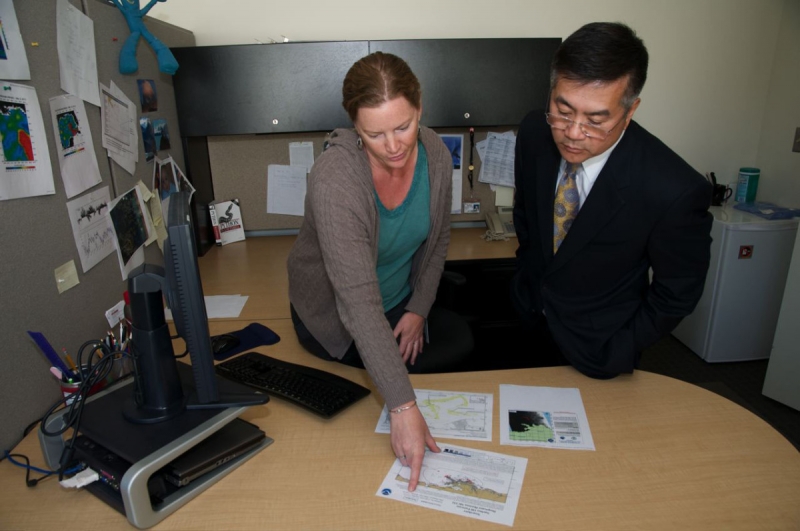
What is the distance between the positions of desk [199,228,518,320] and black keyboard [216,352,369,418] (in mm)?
320

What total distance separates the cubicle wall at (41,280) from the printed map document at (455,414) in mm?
716

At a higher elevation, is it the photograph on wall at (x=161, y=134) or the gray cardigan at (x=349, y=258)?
the photograph on wall at (x=161, y=134)

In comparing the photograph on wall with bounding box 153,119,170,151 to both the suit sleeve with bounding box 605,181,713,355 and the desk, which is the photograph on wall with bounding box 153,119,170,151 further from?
the suit sleeve with bounding box 605,181,713,355

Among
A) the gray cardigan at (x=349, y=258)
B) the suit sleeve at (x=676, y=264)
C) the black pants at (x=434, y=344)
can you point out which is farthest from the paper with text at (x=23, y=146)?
the suit sleeve at (x=676, y=264)

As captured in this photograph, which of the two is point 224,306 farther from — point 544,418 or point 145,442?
point 544,418

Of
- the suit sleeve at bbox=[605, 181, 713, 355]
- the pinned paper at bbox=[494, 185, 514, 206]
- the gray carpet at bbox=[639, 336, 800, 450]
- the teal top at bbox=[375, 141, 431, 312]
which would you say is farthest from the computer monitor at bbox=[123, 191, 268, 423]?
the gray carpet at bbox=[639, 336, 800, 450]

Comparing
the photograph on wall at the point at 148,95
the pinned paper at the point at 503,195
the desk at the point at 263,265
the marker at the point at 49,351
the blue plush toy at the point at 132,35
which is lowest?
the desk at the point at 263,265

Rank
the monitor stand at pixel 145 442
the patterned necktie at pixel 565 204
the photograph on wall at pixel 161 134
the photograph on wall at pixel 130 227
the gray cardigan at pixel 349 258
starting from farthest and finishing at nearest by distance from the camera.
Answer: the photograph on wall at pixel 161 134 → the photograph on wall at pixel 130 227 → the patterned necktie at pixel 565 204 → the gray cardigan at pixel 349 258 → the monitor stand at pixel 145 442

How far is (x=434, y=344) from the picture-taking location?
1643 mm

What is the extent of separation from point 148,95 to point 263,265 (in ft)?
2.28

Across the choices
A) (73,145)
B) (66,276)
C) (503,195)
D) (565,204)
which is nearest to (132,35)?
(73,145)

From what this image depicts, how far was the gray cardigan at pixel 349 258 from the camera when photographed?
3.59ft

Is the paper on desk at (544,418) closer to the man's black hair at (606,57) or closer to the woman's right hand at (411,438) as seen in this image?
the woman's right hand at (411,438)

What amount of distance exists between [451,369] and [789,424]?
1565mm
